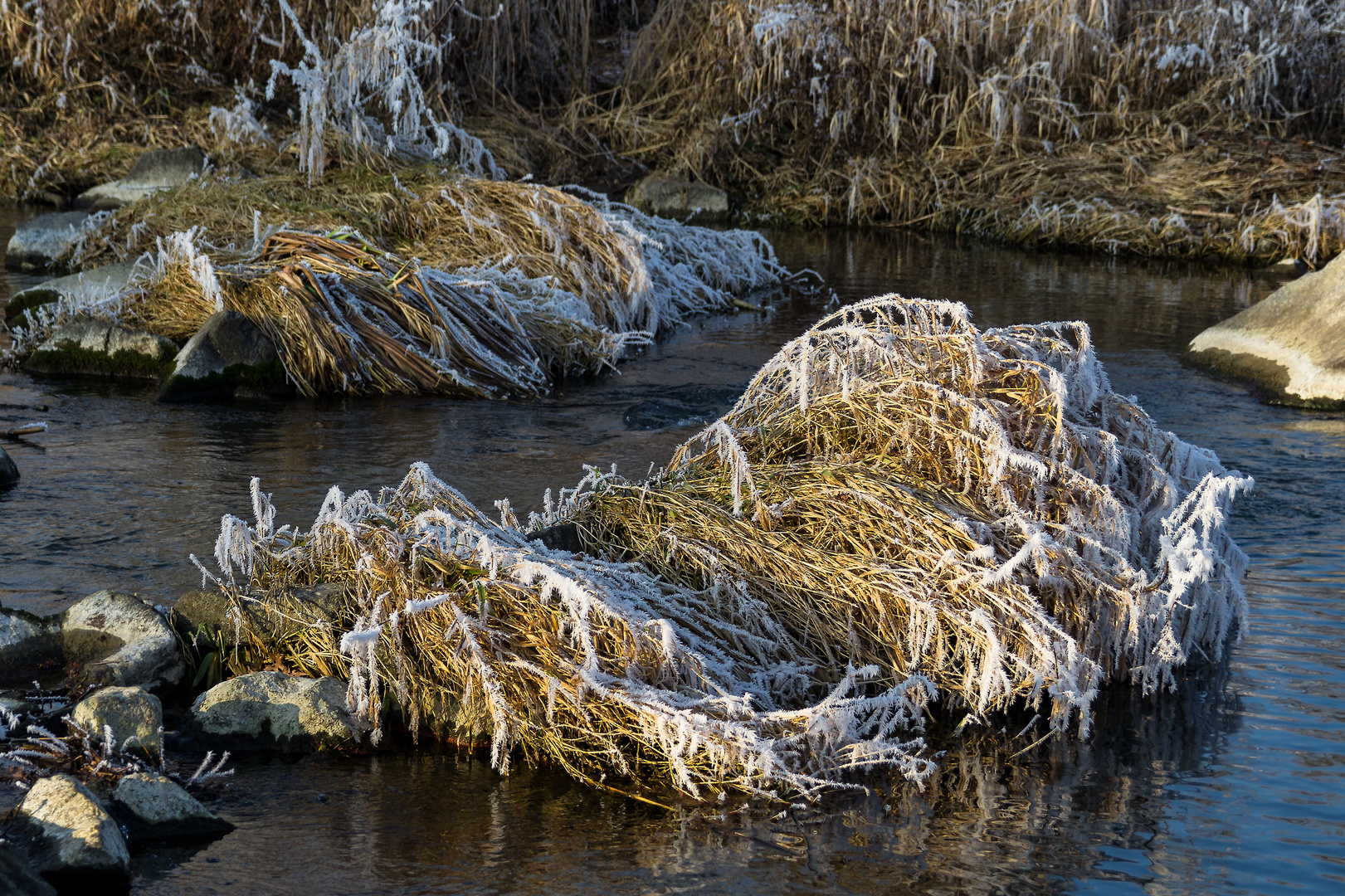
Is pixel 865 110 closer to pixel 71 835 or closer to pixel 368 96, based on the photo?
pixel 368 96

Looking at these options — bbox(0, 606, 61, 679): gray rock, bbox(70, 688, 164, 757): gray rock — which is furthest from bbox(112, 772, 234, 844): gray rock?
bbox(0, 606, 61, 679): gray rock

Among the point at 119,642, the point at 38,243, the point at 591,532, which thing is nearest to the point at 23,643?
the point at 119,642

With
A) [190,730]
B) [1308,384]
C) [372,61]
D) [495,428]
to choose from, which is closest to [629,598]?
[190,730]

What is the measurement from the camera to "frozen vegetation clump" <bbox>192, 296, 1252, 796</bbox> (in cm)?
383

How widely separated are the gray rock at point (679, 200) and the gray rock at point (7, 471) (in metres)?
9.67

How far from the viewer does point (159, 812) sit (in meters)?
3.38

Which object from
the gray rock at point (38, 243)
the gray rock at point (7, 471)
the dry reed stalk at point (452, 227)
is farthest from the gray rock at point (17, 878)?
the gray rock at point (38, 243)

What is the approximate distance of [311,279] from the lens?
8172mm

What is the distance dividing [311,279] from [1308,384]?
20.0 ft

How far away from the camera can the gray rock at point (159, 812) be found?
3.36 metres

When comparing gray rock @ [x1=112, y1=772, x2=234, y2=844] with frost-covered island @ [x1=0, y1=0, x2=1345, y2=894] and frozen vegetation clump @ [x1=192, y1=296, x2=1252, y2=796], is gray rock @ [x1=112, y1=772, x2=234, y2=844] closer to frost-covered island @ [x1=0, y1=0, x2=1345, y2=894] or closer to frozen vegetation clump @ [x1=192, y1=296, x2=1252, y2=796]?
frost-covered island @ [x1=0, y1=0, x2=1345, y2=894]

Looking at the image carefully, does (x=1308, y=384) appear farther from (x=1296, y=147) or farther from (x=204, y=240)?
(x=1296, y=147)

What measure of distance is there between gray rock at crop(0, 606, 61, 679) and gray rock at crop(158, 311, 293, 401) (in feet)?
12.0

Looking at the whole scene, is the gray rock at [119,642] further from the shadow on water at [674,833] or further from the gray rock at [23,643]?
the shadow on water at [674,833]
